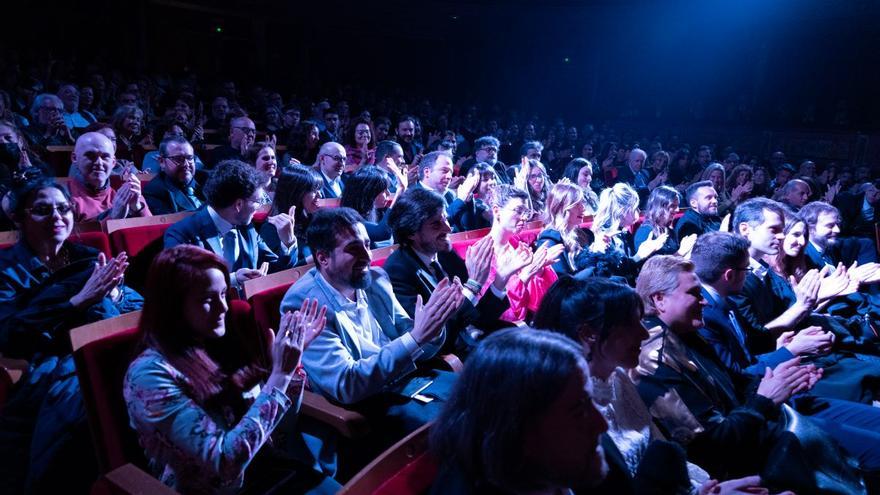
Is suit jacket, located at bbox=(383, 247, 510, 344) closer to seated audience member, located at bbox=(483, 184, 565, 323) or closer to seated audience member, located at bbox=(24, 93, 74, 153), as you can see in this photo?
seated audience member, located at bbox=(483, 184, 565, 323)

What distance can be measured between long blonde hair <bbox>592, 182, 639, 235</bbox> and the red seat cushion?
244 cm

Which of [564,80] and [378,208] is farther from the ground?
[564,80]

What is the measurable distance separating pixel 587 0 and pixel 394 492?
1195 centimetres

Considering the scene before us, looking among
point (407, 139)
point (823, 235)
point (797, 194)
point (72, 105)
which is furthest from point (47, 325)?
point (797, 194)

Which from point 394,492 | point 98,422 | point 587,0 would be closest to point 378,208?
point 98,422

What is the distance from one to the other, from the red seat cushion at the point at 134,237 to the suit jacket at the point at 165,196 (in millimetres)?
553

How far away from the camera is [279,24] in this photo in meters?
10.8

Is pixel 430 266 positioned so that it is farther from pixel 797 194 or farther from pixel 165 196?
pixel 797 194

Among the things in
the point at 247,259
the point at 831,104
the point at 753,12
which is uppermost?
→ the point at 753,12

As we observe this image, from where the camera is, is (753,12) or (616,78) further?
(616,78)

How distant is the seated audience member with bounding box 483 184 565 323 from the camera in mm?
2494

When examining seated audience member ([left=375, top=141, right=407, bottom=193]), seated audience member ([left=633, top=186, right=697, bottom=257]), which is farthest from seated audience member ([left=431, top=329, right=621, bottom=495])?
seated audience member ([left=375, top=141, right=407, bottom=193])

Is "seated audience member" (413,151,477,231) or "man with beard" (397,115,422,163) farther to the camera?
"man with beard" (397,115,422,163)

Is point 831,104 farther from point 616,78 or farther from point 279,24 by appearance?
point 279,24
